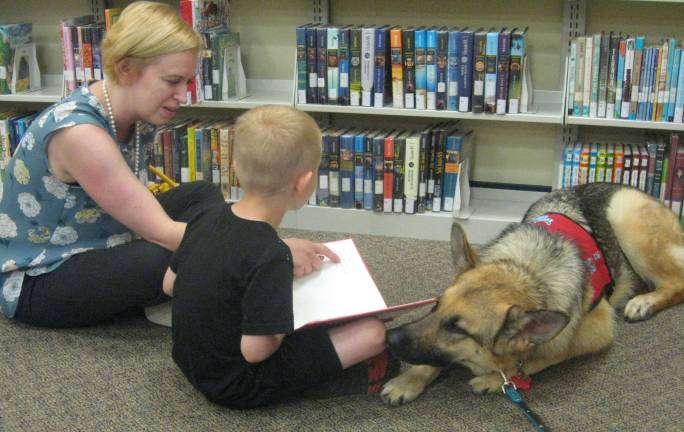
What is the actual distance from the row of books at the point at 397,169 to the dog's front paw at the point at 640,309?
0.95 meters

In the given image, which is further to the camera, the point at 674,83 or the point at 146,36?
the point at 674,83

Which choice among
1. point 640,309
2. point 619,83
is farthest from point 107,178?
point 619,83

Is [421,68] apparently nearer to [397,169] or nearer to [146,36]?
[397,169]

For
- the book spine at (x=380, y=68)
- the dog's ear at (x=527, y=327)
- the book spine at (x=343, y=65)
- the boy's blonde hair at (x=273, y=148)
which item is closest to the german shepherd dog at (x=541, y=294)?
the dog's ear at (x=527, y=327)

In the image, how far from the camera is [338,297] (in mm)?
2066

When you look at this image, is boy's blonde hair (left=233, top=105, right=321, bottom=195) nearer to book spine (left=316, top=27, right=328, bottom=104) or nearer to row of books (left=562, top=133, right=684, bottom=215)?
book spine (left=316, top=27, right=328, bottom=104)

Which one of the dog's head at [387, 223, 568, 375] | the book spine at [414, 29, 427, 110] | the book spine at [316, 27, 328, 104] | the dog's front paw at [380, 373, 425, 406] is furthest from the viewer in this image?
the book spine at [316, 27, 328, 104]

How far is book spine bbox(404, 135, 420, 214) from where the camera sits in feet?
11.0

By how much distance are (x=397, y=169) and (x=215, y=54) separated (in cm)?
100

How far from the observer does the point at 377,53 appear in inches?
129

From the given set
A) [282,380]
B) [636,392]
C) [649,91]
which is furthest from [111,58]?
[649,91]

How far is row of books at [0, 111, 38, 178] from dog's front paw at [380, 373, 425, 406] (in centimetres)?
256

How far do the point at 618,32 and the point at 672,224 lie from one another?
1.07m

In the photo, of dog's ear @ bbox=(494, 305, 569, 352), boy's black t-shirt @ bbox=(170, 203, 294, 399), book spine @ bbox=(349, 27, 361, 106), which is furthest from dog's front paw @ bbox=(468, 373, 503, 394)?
book spine @ bbox=(349, 27, 361, 106)
